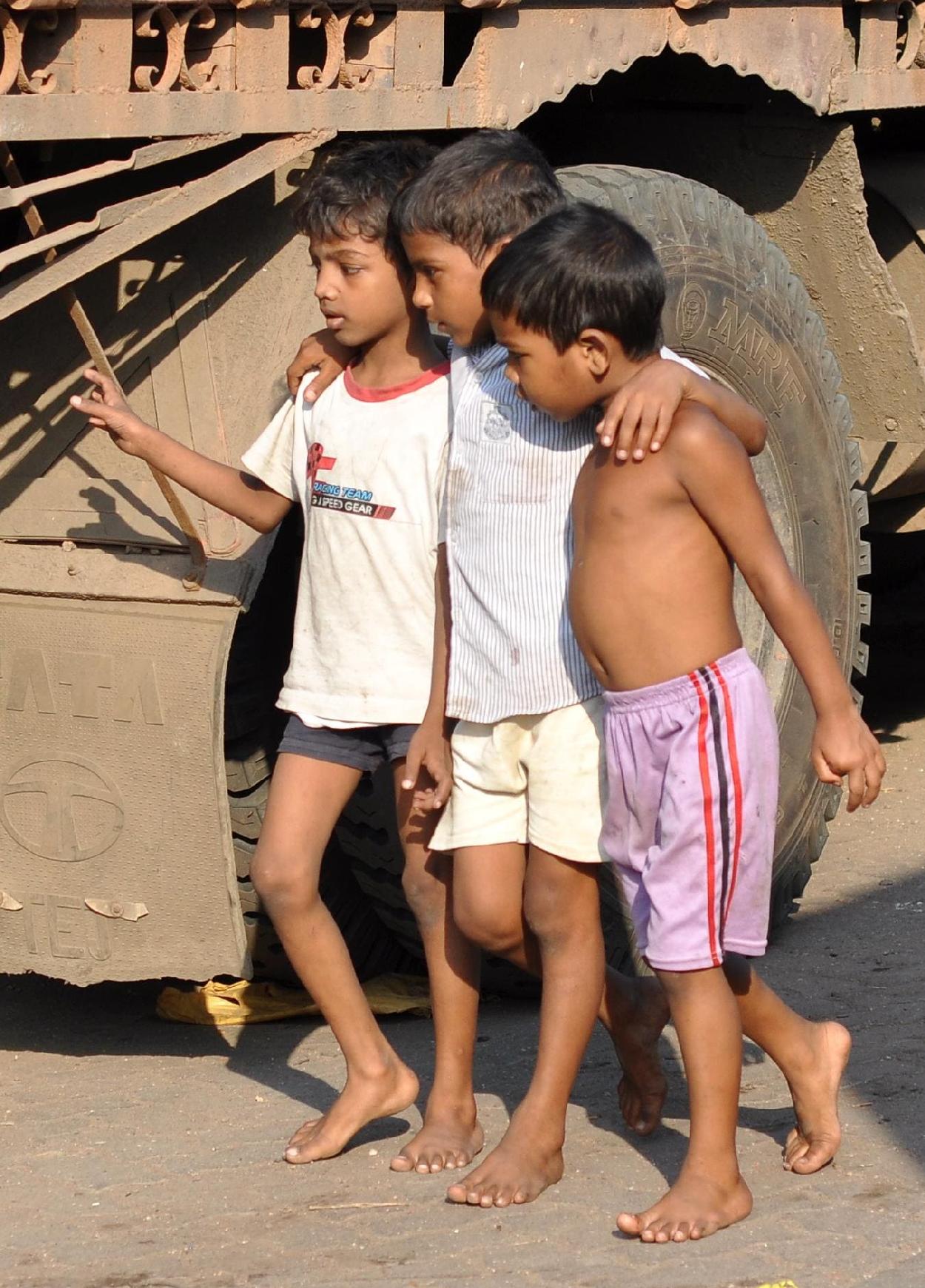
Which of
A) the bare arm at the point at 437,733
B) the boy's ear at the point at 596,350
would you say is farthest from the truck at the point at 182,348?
the boy's ear at the point at 596,350

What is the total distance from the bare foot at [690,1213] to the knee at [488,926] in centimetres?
45

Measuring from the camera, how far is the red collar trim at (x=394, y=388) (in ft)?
10.1

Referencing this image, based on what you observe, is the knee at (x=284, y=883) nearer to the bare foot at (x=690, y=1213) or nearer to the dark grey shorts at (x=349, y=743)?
the dark grey shorts at (x=349, y=743)

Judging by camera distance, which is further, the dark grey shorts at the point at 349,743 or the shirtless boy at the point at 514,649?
the dark grey shorts at the point at 349,743

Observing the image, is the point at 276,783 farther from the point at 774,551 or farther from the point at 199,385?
the point at 774,551

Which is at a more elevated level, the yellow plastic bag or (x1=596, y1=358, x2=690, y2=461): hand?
(x1=596, y1=358, x2=690, y2=461): hand

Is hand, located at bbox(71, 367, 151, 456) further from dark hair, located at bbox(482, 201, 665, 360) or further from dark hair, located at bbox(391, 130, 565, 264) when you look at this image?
dark hair, located at bbox(482, 201, 665, 360)

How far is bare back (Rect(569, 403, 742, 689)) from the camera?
9.08 feet

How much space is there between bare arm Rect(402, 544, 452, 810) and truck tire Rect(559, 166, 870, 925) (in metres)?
1.02

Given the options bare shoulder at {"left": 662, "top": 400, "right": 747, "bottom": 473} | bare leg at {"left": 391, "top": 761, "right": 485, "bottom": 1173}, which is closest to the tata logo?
bare leg at {"left": 391, "top": 761, "right": 485, "bottom": 1173}

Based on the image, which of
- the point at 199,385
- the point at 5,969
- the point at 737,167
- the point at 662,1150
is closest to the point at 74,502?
the point at 199,385

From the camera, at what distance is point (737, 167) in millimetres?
4414

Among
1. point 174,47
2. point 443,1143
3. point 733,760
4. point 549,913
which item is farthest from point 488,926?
point 174,47

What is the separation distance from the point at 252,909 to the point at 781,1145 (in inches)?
48.0
